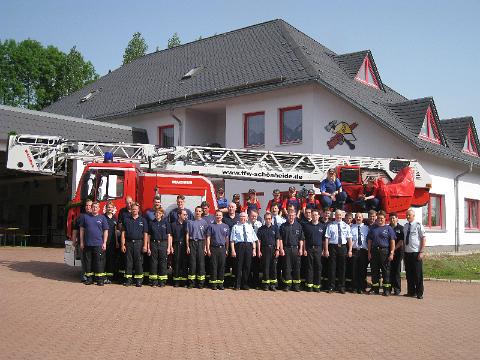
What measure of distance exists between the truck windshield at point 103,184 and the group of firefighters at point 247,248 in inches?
14.0

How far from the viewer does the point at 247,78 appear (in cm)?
2416

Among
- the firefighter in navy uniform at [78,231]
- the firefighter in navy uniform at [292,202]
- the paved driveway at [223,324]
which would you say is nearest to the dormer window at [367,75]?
the firefighter in navy uniform at [292,202]

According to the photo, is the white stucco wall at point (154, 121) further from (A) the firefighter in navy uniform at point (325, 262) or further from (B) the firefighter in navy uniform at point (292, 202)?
(A) the firefighter in navy uniform at point (325, 262)

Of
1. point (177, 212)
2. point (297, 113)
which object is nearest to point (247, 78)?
point (297, 113)

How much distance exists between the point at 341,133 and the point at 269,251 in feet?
33.5

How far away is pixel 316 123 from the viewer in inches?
860

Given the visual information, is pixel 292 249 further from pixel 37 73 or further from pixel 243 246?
pixel 37 73

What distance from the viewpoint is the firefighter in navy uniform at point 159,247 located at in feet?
40.2

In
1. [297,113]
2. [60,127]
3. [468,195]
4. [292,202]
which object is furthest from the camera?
[468,195]

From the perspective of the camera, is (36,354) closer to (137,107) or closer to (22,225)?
(137,107)

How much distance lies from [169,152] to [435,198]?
13.3 meters

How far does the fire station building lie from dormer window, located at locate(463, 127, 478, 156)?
0.23ft

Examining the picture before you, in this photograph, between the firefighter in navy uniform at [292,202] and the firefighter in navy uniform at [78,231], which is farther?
the firefighter in navy uniform at [292,202]

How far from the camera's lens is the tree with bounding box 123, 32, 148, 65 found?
191 feet
